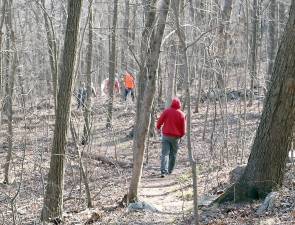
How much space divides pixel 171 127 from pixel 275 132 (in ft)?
16.8

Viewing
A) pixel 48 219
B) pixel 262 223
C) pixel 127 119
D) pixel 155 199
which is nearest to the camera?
pixel 262 223

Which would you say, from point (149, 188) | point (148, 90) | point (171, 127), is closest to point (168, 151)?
point (171, 127)

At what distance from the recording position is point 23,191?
12945 millimetres

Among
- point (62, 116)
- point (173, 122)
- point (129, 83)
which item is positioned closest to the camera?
point (62, 116)

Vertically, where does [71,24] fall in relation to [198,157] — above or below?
above

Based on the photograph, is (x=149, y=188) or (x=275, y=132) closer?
(x=275, y=132)

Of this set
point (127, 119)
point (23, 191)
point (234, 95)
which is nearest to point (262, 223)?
point (23, 191)

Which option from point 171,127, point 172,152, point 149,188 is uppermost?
point 171,127

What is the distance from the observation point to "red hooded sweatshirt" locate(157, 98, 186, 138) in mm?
12312

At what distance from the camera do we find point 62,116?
8891 mm

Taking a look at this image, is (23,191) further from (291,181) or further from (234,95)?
(234,95)

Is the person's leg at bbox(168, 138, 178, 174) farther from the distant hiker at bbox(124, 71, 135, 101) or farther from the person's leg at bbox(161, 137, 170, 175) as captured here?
the distant hiker at bbox(124, 71, 135, 101)

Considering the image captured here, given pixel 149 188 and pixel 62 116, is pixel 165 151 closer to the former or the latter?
pixel 149 188

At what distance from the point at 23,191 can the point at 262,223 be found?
313 inches
